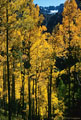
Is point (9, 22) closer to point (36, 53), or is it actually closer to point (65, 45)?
point (36, 53)

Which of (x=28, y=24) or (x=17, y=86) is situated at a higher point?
(x=28, y=24)

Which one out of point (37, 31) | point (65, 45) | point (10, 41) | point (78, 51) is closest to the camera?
point (10, 41)

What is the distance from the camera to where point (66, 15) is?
41.9 ft

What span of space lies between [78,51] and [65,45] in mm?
1754

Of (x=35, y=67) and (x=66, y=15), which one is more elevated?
(x=66, y=15)

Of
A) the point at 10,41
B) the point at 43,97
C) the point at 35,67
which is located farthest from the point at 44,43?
the point at 43,97

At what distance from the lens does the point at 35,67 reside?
13734mm

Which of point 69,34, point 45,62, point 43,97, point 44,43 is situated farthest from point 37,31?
point 43,97

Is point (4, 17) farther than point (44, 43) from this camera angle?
No

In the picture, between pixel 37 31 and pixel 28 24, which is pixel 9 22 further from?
pixel 37 31

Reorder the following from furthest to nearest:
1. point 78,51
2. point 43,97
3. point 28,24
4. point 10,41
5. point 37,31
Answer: point 43,97
point 78,51
point 37,31
point 10,41
point 28,24

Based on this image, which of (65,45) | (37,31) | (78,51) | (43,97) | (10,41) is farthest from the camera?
(43,97)

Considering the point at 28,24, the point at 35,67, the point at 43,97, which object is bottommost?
the point at 43,97

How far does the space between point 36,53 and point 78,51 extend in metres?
4.01
